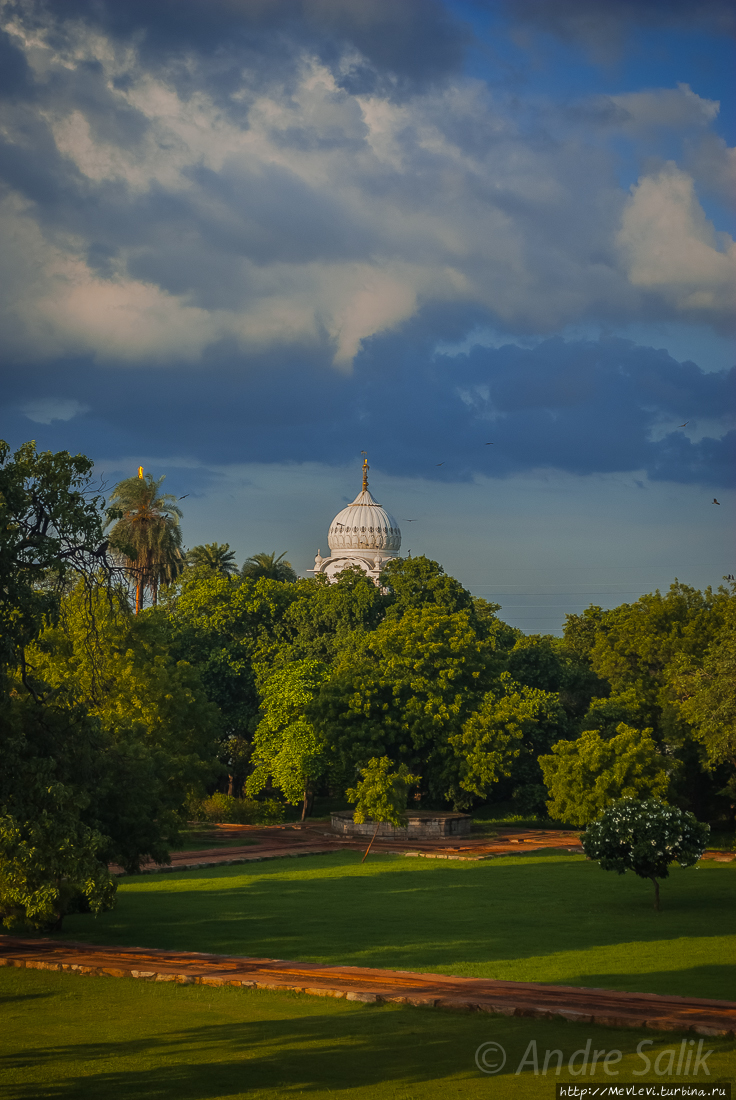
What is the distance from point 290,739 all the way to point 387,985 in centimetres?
2854

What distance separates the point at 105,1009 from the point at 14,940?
590 centimetres

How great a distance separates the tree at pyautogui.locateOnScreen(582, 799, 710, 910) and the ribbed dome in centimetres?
6578

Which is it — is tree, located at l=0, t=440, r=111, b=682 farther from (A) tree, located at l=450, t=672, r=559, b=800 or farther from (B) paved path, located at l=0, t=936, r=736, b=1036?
(A) tree, located at l=450, t=672, r=559, b=800

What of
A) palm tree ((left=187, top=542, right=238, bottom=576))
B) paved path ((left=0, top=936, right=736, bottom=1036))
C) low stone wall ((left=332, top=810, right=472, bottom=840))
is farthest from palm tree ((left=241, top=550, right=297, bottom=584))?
paved path ((left=0, top=936, right=736, bottom=1036))

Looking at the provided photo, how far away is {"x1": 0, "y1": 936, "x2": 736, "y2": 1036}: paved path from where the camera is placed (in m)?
14.1

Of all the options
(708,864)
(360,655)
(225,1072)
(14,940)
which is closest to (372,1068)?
(225,1072)

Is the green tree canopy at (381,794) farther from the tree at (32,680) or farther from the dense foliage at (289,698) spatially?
the tree at (32,680)

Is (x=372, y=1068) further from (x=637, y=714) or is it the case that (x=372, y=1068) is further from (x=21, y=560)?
(x=637, y=714)

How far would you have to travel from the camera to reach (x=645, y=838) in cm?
2464

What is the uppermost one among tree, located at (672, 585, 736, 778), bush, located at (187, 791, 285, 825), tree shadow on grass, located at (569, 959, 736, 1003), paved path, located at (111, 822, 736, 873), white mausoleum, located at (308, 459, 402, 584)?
white mausoleum, located at (308, 459, 402, 584)

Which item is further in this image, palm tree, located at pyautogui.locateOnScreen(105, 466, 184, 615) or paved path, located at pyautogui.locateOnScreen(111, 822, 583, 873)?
palm tree, located at pyautogui.locateOnScreen(105, 466, 184, 615)

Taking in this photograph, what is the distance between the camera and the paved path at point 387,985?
1411 cm

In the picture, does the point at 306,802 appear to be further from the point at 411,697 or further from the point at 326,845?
the point at 326,845

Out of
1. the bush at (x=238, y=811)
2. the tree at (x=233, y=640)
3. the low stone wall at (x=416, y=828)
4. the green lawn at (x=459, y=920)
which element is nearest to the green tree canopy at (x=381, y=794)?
the green lawn at (x=459, y=920)
